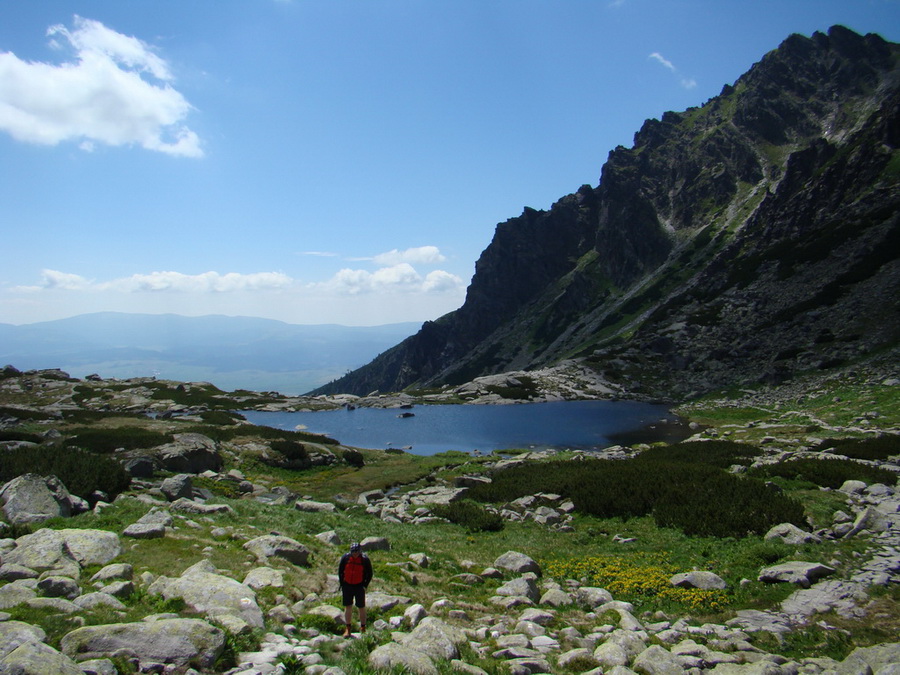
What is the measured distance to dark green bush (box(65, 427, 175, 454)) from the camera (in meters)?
37.0

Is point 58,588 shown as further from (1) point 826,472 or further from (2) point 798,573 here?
(1) point 826,472

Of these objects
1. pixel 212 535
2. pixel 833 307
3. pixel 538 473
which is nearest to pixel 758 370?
pixel 833 307

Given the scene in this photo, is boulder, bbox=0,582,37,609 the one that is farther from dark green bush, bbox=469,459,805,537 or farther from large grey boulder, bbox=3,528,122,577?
dark green bush, bbox=469,459,805,537

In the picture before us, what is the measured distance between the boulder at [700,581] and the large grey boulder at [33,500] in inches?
810

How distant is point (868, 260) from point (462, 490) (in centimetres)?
10116

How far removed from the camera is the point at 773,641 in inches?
425

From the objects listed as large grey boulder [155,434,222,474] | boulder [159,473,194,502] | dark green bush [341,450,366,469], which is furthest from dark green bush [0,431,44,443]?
dark green bush [341,450,366,469]

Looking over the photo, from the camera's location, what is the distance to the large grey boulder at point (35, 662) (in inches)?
245

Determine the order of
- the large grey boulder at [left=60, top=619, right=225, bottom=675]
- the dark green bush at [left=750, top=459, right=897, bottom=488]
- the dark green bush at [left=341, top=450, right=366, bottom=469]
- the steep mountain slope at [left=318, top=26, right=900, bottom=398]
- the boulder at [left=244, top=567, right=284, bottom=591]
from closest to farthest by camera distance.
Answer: the large grey boulder at [left=60, top=619, right=225, bottom=675] → the boulder at [left=244, top=567, right=284, bottom=591] → the dark green bush at [left=750, top=459, right=897, bottom=488] → the dark green bush at [left=341, top=450, right=366, bottom=469] → the steep mountain slope at [left=318, top=26, right=900, bottom=398]

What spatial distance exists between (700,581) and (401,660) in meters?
10.5

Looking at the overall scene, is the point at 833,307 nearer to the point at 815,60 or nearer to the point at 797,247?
the point at 797,247

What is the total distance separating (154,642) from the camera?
802 centimetres

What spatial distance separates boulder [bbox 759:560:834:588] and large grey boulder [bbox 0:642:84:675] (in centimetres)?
1707

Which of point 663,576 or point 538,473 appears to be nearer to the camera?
point 663,576
